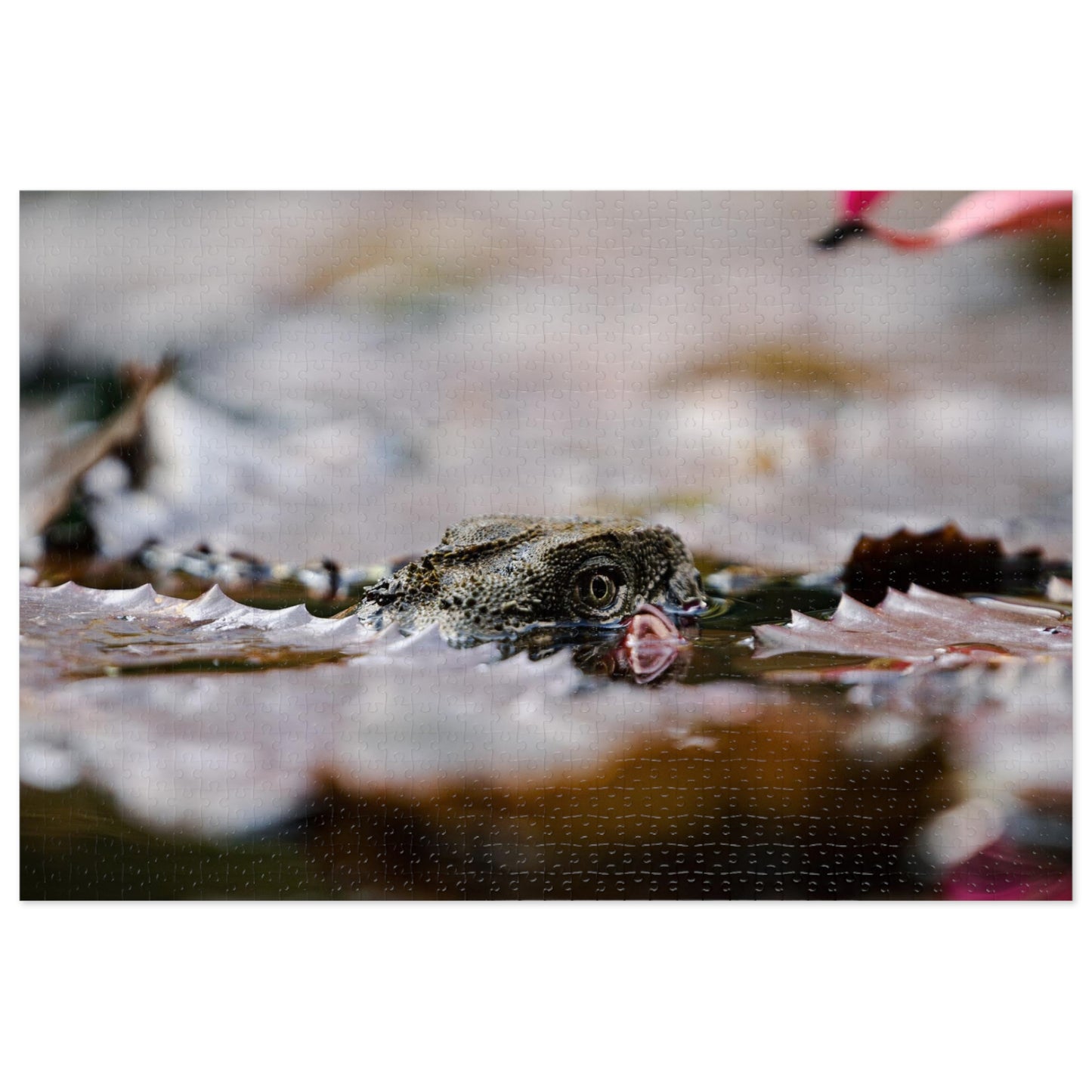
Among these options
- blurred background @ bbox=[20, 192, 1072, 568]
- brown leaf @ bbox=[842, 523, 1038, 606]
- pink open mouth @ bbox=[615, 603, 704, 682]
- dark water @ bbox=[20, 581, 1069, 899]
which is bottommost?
dark water @ bbox=[20, 581, 1069, 899]

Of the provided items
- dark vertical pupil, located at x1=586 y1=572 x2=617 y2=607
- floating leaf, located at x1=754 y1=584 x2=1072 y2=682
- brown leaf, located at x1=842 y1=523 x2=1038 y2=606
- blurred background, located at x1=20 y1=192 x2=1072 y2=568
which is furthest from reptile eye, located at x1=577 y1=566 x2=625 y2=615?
brown leaf, located at x1=842 y1=523 x2=1038 y2=606

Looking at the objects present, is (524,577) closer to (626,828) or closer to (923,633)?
(626,828)

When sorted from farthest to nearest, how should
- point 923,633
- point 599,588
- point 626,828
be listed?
point 599,588 → point 923,633 → point 626,828

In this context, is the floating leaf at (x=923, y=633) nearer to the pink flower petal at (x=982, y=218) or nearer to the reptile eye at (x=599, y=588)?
the reptile eye at (x=599, y=588)

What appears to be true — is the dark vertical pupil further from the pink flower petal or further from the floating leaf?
the pink flower petal

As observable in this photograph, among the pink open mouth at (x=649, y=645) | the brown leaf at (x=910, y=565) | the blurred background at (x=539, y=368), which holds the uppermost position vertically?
the blurred background at (x=539, y=368)

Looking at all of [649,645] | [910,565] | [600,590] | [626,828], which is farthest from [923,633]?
[626,828]

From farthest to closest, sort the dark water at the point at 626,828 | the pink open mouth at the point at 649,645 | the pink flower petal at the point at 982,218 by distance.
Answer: the pink flower petal at the point at 982,218 < the pink open mouth at the point at 649,645 < the dark water at the point at 626,828

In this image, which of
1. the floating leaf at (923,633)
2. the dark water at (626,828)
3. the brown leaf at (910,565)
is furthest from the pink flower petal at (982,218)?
the dark water at (626,828)
